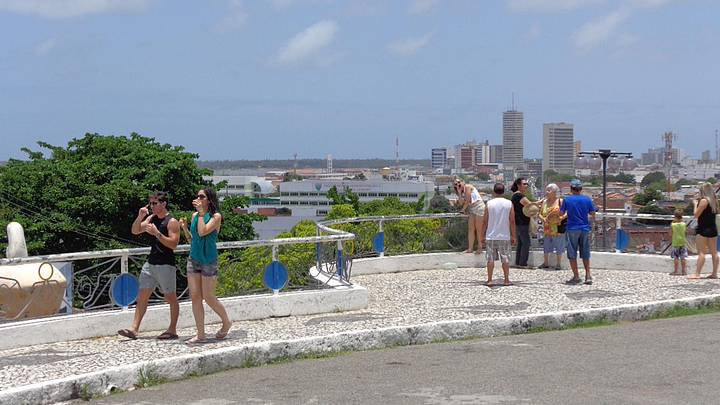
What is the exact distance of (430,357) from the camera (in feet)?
32.5

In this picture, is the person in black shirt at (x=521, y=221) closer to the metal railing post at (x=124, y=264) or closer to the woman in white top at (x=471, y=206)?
the woman in white top at (x=471, y=206)

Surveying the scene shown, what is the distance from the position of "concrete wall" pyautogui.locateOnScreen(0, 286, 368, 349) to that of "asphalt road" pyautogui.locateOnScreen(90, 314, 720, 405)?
2520mm

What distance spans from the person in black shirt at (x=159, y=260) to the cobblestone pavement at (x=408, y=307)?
11.3 inches

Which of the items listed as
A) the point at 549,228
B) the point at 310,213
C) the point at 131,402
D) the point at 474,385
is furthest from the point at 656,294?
the point at 310,213

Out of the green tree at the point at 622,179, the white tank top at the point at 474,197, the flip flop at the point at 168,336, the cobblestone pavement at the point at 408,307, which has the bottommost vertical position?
the green tree at the point at 622,179

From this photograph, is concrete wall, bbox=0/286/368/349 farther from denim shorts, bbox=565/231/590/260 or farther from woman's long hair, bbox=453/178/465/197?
woman's long hair, bbox=453/178/465/197

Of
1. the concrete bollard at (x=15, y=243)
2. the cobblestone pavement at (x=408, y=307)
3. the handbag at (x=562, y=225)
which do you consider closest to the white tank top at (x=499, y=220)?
the cobblestone pavement at (x=408, y=307)

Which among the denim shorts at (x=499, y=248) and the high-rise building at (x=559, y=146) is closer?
the denim shorts at (x=499, y=248)

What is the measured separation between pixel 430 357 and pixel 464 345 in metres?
0.83

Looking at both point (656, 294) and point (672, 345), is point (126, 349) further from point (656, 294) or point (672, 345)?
point (656, 294)

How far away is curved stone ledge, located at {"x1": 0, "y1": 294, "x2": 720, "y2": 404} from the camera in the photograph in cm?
832

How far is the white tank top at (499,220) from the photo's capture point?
577 inches

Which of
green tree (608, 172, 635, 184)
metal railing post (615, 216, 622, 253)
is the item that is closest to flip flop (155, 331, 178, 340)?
metal railing post (615, 216, 622, 253)

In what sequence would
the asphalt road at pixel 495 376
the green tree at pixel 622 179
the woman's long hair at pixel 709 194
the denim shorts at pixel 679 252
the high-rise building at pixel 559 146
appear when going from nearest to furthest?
the asphalt road at pixel 495 376, the woman's long hair at pixel 709 194, the denim shorts at pixel 679 252, the green tree at pixel 622 179, the high-rise building at pixel 559 146
